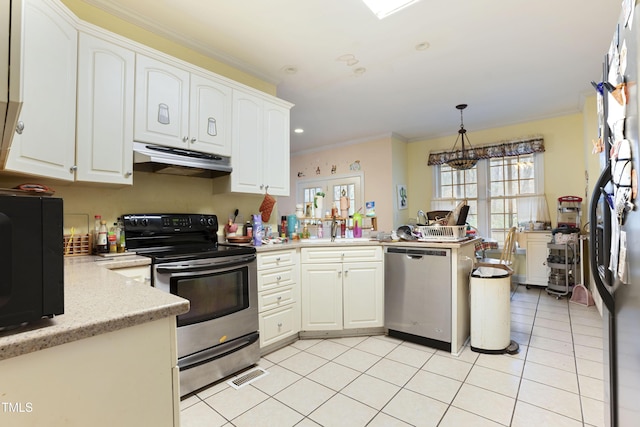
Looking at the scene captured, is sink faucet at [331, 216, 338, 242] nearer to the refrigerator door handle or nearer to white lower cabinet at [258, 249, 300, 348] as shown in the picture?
white lower cabinet at [258, 249, 300, 348]

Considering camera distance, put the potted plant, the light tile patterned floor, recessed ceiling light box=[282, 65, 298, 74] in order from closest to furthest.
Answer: the light tile patterned floor < recessed ceiling light box=[282, 65, 298, 74] < the potted plant

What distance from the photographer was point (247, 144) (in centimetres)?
285

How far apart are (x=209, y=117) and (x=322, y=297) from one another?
185 cm

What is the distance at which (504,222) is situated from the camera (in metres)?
5.22

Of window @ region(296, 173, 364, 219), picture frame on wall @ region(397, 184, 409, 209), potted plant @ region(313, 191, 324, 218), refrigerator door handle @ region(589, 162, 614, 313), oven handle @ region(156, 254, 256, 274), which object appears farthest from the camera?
window @ region(296, 173, 364, 219)

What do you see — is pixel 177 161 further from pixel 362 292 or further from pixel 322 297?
pixel 362 292

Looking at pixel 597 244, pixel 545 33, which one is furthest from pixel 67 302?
pixel 545 33

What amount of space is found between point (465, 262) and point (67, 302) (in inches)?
104

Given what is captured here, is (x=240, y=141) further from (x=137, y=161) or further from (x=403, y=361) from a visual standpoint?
(x=403, y=361)

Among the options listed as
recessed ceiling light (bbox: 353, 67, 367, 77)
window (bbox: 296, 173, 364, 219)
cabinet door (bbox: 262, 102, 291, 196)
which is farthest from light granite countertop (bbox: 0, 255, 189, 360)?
window (bbox: 296, 173, 364, 219)

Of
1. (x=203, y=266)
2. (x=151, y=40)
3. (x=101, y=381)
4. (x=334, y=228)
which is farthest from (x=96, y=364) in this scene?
(x=151, y=40)

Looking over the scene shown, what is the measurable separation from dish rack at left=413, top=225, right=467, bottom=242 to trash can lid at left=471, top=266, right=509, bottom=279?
12.3 inches

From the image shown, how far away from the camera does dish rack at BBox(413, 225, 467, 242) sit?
8.86ft

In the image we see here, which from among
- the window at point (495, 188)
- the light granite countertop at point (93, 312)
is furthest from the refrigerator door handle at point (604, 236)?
the window at point (495, 188)
